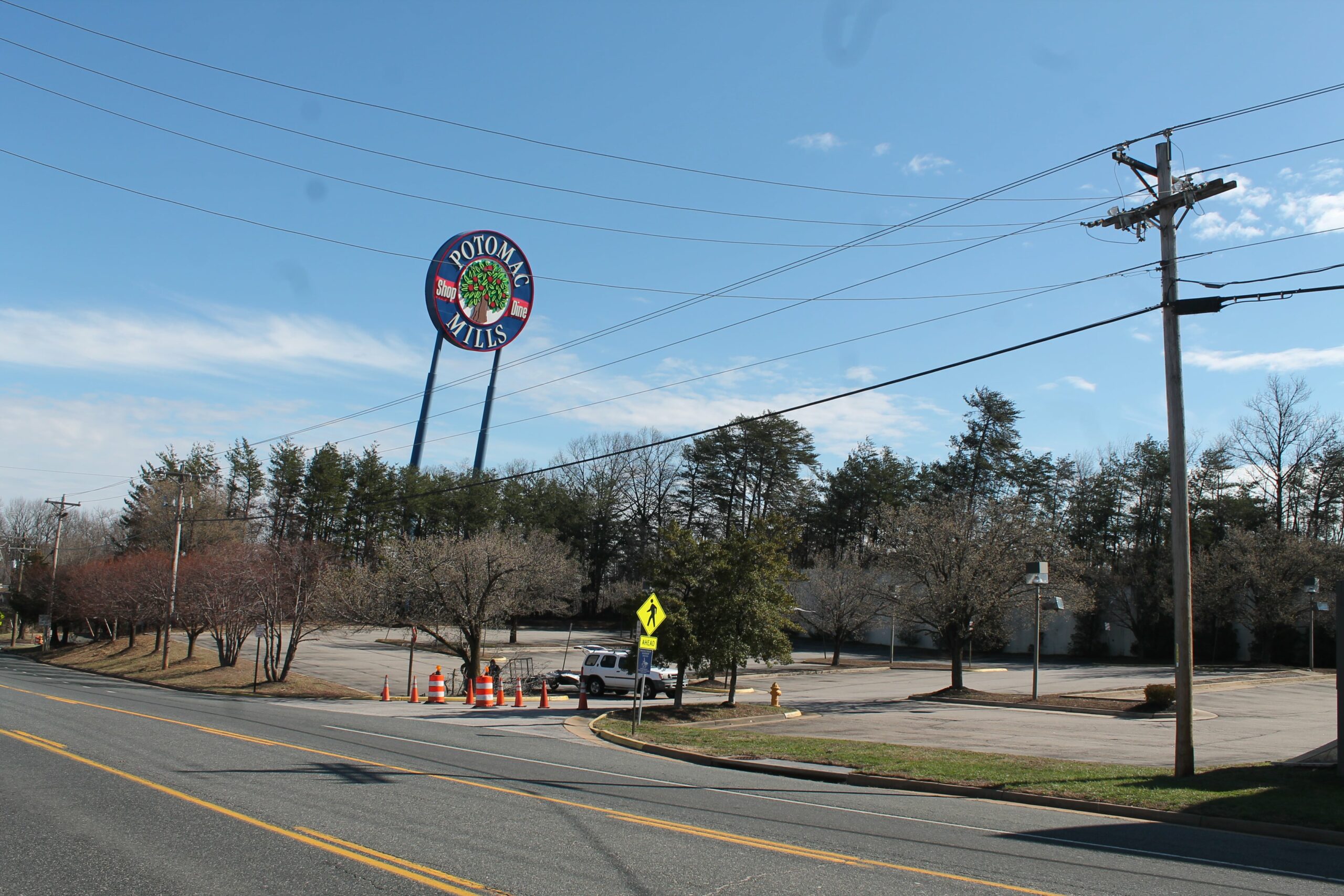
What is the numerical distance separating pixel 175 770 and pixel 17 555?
99.3 metres

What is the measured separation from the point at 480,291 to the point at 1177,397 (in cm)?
2275

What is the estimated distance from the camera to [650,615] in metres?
19.6

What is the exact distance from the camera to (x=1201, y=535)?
6400cm

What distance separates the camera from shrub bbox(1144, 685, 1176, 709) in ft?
83.7

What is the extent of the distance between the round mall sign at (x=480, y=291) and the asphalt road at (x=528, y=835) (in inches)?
710

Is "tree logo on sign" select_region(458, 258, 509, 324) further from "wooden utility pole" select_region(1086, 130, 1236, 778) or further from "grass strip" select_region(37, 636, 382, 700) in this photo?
"wooden utility pole" select_region(1086, 130, 1236, 778)

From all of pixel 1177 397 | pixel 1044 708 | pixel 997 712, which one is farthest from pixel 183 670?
pixel 1177 397

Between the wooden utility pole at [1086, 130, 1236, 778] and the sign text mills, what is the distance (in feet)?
70.1

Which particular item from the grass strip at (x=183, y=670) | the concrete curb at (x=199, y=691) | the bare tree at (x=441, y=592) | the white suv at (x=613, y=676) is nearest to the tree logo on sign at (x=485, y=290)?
the bare tree at (x=441, y=592)

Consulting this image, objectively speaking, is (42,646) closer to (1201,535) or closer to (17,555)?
(17,555)

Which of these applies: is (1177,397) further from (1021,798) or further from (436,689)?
(436,689)

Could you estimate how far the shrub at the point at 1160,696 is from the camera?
25.5m

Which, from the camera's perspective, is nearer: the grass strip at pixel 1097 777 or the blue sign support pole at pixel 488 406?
the grass strip at pixel 1097 777

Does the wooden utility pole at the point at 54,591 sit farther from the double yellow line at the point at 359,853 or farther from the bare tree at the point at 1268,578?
the bare tree at the point at 1268,578
